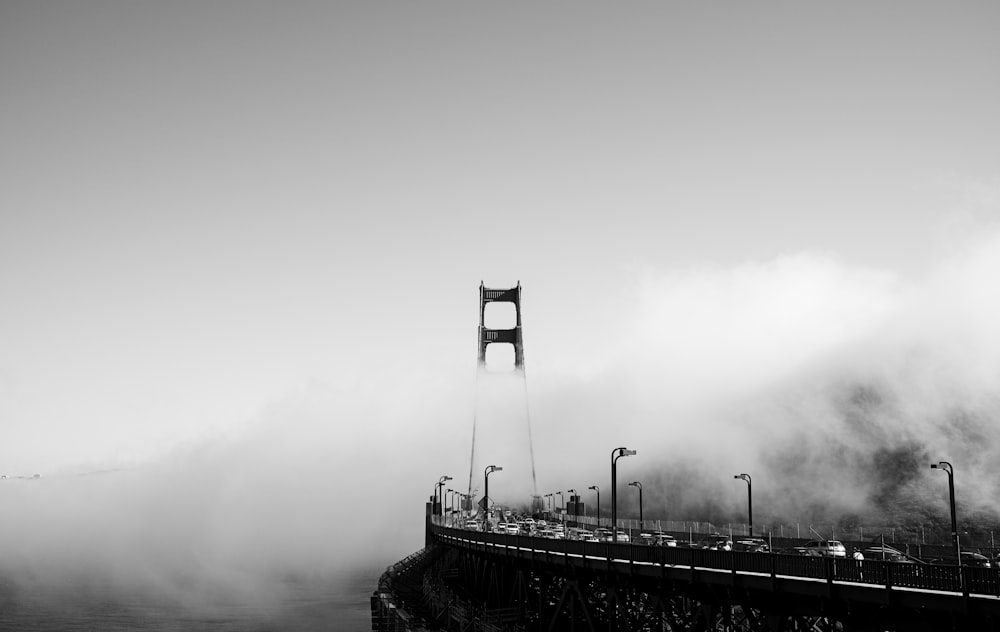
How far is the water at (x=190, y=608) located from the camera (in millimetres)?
115125

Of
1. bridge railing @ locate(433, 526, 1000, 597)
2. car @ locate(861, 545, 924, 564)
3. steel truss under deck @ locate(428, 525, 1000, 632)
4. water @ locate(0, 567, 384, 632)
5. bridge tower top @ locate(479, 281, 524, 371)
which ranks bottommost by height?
water @ locate(0, 567, 384, 632)

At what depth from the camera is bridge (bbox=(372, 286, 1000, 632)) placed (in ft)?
94.8

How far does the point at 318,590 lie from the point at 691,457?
78829 millimetres

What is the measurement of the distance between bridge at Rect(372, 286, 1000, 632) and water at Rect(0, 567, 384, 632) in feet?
160

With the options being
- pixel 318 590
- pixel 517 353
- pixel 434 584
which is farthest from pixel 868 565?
pixel 318 590

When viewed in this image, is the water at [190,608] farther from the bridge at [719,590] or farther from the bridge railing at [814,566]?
the bridge railing at [814,566]

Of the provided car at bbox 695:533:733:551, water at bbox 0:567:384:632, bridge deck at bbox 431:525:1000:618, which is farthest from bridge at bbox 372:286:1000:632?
water at bbox 0:567:384:632

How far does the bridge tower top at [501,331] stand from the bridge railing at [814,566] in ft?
366

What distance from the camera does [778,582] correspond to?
3409 cm

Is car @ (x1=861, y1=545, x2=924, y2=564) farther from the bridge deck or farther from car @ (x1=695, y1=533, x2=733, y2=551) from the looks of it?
the bridge deck

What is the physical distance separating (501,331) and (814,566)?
133 metres

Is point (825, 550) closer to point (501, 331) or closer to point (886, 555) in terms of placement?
point (886, 555)

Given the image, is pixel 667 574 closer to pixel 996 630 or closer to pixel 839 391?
pixel 996 630

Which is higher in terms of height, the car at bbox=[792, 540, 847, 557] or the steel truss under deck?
the car at bbox=[792, 540, 847, 557]
